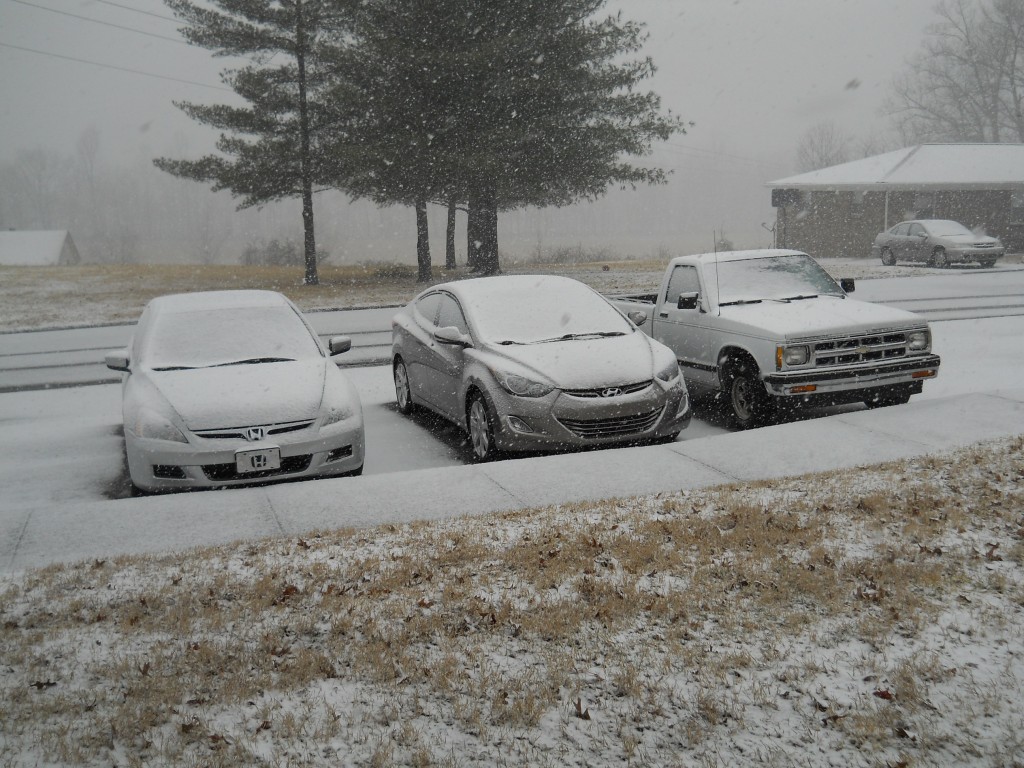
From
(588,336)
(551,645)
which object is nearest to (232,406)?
(588,336)

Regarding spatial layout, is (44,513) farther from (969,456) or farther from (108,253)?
(108,253)

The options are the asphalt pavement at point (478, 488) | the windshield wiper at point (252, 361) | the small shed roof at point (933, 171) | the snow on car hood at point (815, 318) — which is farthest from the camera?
the small shed roof at point (933, 171)

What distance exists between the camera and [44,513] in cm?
686

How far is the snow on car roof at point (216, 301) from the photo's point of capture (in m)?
9.45

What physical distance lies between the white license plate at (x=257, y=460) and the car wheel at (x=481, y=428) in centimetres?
186

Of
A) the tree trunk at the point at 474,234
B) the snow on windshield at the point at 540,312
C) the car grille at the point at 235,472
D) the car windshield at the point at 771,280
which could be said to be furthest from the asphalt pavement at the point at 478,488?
the tree trunk at the point at 474,234

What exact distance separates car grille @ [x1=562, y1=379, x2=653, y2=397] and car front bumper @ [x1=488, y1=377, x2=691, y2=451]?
0.12 ft

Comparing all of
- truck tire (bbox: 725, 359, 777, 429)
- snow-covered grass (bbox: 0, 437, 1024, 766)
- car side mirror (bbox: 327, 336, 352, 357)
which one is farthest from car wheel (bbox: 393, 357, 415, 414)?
snow-covered grass (bbox: 0, 437, 1024, 766)

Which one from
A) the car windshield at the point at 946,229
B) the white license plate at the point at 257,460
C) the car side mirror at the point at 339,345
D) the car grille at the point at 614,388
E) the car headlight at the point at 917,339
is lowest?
the white license plate at the point at 257,460

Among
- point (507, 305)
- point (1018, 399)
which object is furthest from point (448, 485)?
point (1018, 399)

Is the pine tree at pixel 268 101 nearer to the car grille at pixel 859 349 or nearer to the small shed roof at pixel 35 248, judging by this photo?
the car grille at pixel 859 349

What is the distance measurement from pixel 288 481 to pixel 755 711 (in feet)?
16.1

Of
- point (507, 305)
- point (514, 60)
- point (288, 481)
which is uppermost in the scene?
point (514, 60)

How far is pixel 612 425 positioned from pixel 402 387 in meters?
3.37
